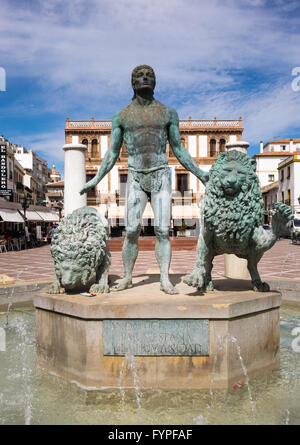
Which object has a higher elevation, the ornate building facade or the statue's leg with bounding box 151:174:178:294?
the ornate building facade

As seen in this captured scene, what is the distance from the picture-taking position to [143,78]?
378 centimetres

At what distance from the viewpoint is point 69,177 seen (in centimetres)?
1157

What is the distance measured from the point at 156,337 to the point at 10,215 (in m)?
18.2

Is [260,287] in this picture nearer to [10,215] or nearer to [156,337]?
[156,337]

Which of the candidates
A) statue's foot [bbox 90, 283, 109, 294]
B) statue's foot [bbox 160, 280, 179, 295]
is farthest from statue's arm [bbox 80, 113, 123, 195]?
statue's foot [bbox 160, 280, 179, 295]

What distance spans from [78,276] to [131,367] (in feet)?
3.36

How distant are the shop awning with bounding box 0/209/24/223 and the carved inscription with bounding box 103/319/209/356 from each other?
16.9 meters

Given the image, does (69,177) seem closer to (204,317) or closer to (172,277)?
(172,277)

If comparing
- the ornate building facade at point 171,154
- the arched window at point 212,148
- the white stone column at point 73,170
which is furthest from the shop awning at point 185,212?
the white stone column at point 73,170

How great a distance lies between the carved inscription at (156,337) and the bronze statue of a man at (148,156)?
2.30 ft

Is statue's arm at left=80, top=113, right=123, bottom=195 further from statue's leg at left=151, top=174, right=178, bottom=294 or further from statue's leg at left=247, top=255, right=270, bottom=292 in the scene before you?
statue's leg at left=247, top=255, right=270, bottom=292

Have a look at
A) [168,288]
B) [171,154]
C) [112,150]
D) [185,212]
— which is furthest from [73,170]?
[171,154]

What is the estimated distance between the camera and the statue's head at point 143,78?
12.4 ft

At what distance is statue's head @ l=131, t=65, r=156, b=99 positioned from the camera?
378 centimetres
